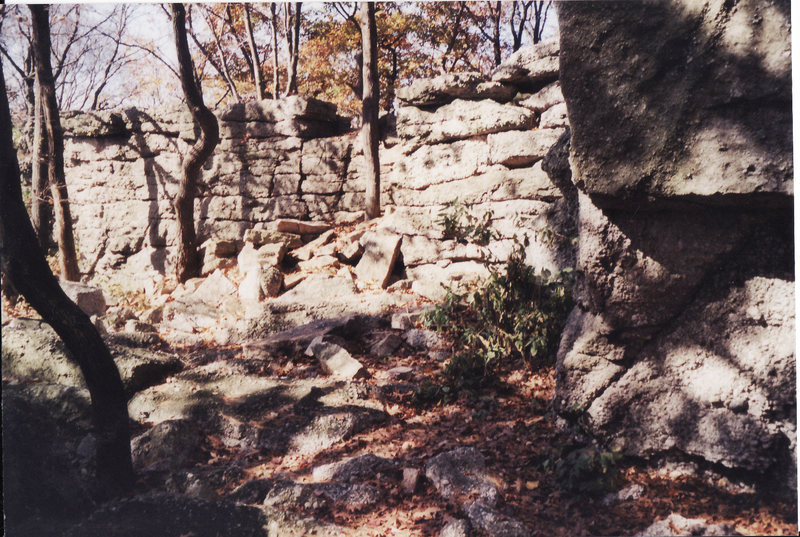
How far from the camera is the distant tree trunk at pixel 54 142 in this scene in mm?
3408

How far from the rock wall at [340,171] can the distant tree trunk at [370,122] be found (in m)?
0.17

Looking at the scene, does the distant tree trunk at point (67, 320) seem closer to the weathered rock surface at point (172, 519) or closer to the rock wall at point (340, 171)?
the weathered rock surface at point (172, 519)

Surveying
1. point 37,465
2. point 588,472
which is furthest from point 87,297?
point 588,472

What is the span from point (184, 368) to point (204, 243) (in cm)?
263

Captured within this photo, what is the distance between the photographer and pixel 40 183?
405cm

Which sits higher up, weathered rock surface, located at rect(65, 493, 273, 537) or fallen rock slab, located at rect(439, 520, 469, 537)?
fallen rock slab, located at rect(439, 520, 469, 537)

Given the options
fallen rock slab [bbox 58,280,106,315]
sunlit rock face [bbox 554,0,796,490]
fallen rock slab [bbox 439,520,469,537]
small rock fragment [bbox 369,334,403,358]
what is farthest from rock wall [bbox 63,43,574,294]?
fallen rock slab [bbox 439,520,469,537]

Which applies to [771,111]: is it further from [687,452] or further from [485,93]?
[485,93]

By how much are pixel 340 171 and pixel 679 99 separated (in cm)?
518

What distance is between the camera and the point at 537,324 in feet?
12.3

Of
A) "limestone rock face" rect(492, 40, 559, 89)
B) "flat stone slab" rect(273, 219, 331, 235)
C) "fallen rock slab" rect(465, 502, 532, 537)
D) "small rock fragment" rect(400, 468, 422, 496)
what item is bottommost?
"fallen rock slab" rect(465, 502, 532, 537)

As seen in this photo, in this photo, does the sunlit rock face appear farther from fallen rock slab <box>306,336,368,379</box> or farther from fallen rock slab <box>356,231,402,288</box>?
fallen rock slab <box>356,231,402,288</box>

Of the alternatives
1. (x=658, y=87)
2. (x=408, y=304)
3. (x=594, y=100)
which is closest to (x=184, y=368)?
(x=408, y=304)

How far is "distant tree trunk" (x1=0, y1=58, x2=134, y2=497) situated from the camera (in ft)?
9.62
